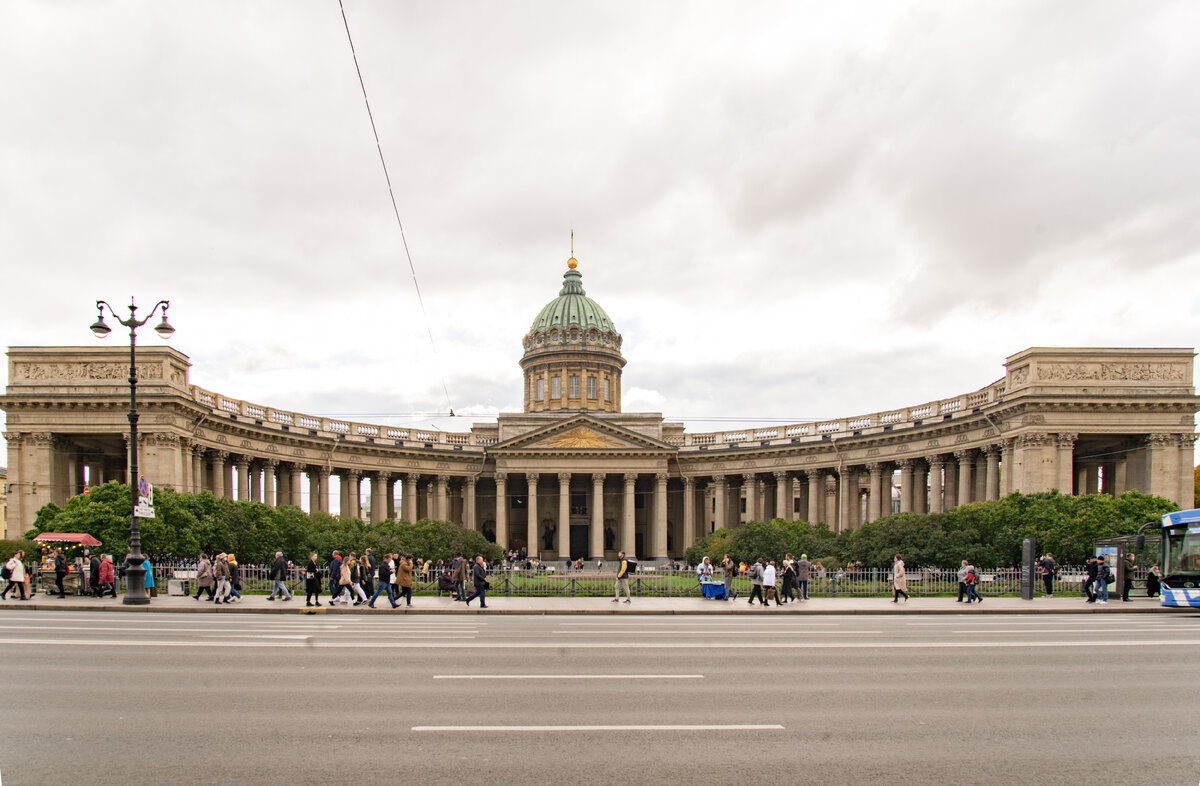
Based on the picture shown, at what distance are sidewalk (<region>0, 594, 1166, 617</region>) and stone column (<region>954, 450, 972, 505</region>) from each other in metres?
26.5

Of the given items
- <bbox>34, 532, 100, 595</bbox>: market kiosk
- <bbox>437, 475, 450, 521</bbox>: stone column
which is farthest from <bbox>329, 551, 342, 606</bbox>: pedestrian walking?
<bbox>437, 475, 450, 521</bbox>: stone column

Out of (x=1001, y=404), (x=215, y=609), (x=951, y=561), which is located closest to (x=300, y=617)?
(x=215, y=609)

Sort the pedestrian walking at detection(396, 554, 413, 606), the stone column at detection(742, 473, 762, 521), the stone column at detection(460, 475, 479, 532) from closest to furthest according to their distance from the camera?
the pedestrian walking at detection(396, 554, 413, 606) < the stone column at detection(742, 473, 762, 521) < the stone column at detection(460, 475, 479, 532)

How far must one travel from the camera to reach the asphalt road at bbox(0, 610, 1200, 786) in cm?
930

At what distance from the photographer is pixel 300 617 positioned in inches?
1061

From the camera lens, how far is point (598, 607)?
102ft

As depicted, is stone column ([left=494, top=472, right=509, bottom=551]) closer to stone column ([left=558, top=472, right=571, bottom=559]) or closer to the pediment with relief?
the pediment with relief

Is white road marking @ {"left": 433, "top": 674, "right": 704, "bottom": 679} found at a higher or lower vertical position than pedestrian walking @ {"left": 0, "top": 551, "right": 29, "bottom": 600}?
higher

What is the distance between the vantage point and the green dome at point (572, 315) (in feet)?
336

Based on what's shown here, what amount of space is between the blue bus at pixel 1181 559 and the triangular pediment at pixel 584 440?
176ft

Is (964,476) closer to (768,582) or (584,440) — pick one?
(584,440)

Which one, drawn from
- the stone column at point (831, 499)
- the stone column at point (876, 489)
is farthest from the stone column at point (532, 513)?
the stone column at point (876, 489)

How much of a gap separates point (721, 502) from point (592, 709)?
7308 cm

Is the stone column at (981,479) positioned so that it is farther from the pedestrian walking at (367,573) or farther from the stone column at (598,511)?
the pedestrian walking at (367,573)
